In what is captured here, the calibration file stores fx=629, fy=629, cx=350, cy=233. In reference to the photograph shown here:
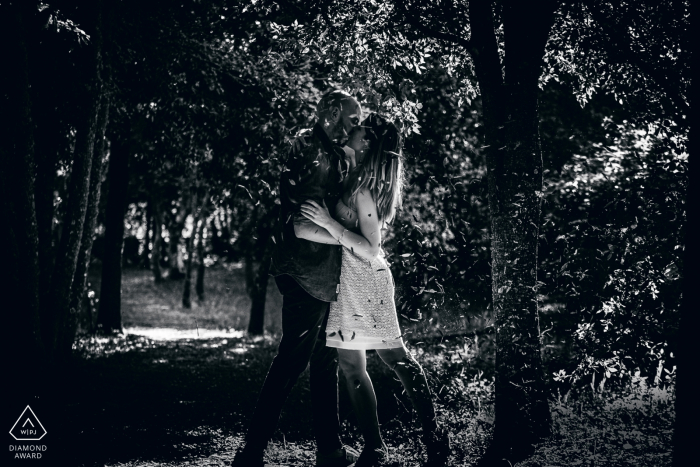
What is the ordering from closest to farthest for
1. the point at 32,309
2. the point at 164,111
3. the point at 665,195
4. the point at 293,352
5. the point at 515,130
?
the point at 293,352, the point at 515,130, the point at 665,195, the point at 32,309, the point at 164,111

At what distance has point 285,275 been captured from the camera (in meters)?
3.91

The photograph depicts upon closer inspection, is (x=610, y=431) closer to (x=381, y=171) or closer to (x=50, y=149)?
(x=381, y=171)

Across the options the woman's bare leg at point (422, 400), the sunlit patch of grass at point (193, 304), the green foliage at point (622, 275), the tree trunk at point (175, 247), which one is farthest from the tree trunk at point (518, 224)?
the tree trunk at point (175, 247)

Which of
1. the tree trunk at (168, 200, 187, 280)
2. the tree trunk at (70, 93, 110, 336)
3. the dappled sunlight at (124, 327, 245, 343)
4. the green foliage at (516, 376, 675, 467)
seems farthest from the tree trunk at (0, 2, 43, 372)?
the tree trunk at (168, 200, 187, 280)

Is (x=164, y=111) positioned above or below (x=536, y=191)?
above

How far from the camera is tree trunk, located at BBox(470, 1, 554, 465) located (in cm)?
439

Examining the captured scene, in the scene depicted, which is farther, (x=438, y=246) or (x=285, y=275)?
(x=438, y=246)

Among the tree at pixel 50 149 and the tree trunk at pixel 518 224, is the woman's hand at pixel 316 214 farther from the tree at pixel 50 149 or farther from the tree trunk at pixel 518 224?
the tree at pixel 50 149

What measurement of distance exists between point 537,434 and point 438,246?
2.06m

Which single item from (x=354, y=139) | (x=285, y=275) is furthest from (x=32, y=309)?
(x=354, y=139)

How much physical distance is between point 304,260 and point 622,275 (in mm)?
2731

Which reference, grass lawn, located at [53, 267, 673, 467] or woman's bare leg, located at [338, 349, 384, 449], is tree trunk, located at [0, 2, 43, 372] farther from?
woman's bare leg, located at [338, 349, 384, 449]

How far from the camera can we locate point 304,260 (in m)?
3.85

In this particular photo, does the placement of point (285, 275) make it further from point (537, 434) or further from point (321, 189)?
point (537, 434)
